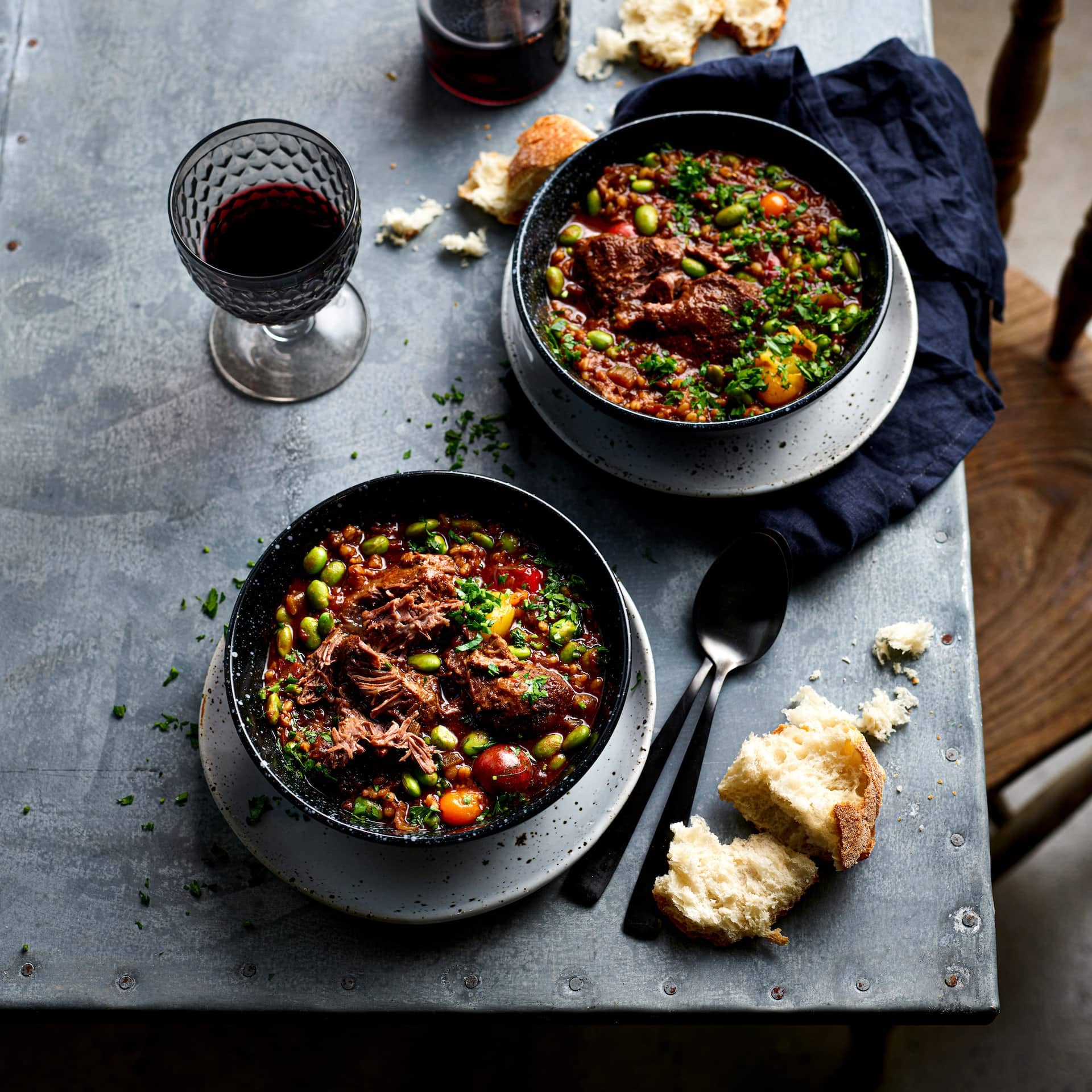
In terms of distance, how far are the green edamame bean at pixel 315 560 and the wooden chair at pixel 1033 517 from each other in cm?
205

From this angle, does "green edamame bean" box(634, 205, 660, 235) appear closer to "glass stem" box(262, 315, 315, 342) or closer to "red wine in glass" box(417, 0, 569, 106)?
"red wine in glass" box(417, 0, 569, 106)

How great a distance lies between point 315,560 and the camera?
2.64m

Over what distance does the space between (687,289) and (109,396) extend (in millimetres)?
1658

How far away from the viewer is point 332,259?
2.69 metres

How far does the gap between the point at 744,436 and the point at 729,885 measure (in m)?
1.14

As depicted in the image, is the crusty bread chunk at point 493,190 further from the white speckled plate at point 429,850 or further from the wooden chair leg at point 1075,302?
the wooden chair leg at point 1075,302

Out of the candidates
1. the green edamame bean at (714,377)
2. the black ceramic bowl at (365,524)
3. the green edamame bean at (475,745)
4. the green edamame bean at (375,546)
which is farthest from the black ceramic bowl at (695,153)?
the green edamame bean at (475,745)

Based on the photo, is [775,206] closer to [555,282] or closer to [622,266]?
[622,266]

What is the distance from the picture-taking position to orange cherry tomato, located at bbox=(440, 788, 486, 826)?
246cm

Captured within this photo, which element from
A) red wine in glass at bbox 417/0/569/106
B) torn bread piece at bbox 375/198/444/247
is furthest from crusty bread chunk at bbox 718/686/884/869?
red wine in glass at bbox 417/0/569/106

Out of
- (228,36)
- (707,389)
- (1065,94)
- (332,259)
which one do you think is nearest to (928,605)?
(707,389)

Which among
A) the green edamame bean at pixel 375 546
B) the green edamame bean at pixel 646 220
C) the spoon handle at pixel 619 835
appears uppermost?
the green edamame bean at pixel 646 220

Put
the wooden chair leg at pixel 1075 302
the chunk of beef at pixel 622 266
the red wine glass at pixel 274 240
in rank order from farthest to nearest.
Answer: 1. the wooden chair leg at pixel 1075 302
2. the chunk of beef at pixel 622 266
3. the red wine glass at pixel 274 240

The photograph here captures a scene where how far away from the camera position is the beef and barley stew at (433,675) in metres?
2.48
